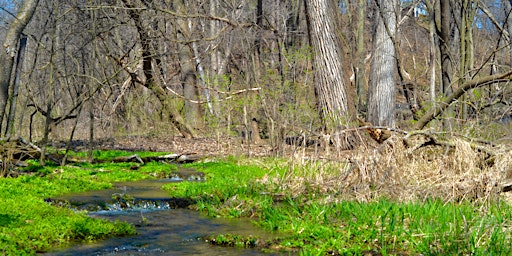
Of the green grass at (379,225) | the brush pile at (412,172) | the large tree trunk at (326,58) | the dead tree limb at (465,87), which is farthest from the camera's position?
the large tree trunk at (326,58)

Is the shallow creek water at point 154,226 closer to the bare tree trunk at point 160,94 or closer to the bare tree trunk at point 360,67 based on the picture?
the bare tree trunk at point 160,94

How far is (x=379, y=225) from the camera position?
254 inches

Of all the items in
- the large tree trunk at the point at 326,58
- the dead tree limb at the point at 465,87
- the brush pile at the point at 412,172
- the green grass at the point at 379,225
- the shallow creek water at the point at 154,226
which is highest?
the large tree trunk at the point at 326,58

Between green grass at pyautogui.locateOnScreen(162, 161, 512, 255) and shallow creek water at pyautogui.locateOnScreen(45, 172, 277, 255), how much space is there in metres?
0.32

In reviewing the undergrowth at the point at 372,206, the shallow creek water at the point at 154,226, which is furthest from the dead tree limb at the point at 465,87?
the shallow creek water at the point at 154,226

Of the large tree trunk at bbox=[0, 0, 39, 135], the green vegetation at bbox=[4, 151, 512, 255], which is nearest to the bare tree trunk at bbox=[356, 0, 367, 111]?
the large tree trunk at bbox=[0, 0, 39, 135]

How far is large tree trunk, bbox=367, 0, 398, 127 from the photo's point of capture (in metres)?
16.1

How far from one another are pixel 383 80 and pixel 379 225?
→ 10418 mm

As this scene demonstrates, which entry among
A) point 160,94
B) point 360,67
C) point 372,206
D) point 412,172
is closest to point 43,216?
point 372,206

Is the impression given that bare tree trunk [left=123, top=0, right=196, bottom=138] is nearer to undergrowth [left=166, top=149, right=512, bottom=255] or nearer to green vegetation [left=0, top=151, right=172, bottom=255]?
green vegetation [left=0, top=151, right=172, bottom=255]

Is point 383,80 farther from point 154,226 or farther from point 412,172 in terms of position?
point 154,226

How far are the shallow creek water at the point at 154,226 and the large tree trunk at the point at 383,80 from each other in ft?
24.8

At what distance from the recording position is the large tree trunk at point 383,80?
52.7 feet

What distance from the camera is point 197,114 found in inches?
911
